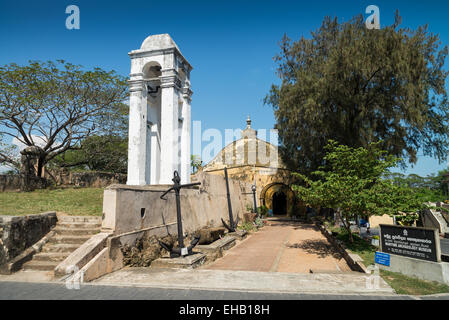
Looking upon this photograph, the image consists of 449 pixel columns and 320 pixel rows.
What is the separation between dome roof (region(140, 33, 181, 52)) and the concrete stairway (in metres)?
8.42

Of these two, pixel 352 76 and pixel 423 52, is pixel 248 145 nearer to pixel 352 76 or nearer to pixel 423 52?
pixel 352 76

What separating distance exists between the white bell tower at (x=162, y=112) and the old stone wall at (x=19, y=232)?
5249mm

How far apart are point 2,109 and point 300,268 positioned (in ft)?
65.8

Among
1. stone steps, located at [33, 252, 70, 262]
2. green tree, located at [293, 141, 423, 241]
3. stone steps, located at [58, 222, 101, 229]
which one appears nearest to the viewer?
stone steps, located at [33, 252, 70, 262]

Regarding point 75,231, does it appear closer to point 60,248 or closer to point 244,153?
point 60,248

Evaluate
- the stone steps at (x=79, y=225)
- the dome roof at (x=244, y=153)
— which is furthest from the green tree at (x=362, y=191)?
the dome roof at (x=244, y=153)

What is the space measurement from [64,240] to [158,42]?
9.64 m

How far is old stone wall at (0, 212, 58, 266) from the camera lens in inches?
251

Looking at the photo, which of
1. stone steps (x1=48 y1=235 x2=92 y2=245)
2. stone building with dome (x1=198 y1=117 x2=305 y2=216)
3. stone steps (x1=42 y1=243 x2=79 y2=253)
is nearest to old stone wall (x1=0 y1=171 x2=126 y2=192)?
stone steps (x1=48 y1=235 x2=92 y2=245)

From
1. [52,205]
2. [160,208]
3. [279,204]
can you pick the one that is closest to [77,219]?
[52,205]

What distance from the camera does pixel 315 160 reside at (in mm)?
21500

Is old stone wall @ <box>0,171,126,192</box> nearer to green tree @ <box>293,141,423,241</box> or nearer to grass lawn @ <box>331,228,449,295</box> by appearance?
green tree @ <box>293,141,423,241</box>

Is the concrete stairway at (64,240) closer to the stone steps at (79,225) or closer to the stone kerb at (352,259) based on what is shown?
the stone steps at (79,225)
